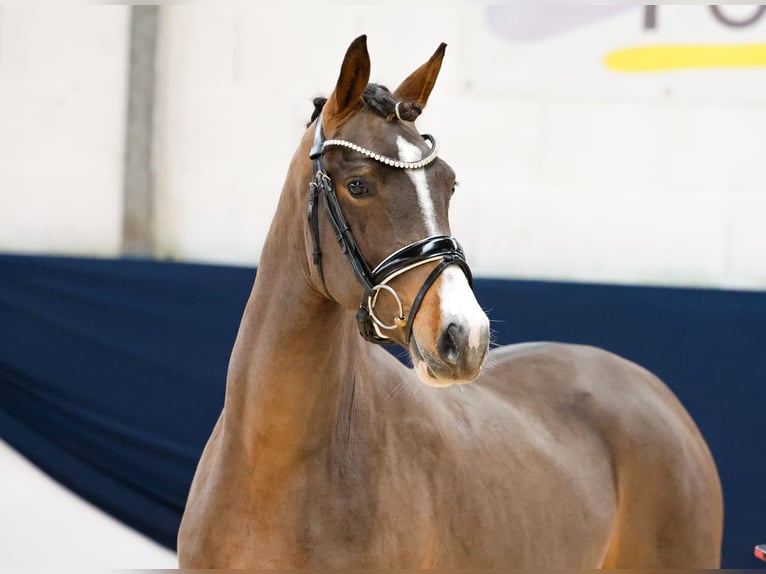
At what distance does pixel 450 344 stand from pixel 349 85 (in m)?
0.61

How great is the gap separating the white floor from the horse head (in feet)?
8.57

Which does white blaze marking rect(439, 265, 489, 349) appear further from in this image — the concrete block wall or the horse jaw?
the concrete block wall

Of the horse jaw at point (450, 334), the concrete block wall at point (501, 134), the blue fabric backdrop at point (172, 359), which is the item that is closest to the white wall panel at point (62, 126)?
the concrete block wall at point (501, 134)

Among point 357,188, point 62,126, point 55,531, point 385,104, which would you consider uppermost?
point 62,126

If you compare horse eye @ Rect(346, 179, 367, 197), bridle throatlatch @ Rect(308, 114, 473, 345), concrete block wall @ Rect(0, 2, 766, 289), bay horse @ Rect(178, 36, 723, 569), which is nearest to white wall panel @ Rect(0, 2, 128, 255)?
concrete block wall @ Rect(0, 2, 766, 289)

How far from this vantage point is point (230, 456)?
206cm

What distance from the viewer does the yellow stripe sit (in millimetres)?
4332

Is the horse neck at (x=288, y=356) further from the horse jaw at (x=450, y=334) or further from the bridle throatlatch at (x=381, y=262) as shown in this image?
the horse jaw at (x=450, y=334)

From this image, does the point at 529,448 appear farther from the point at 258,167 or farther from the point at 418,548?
the point at 258,167

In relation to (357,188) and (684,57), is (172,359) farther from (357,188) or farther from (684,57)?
(684,57)

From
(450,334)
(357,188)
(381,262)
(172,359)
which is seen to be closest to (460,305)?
(450,334)

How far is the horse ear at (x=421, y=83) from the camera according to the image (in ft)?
6.88

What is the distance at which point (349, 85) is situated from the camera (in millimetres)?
1926

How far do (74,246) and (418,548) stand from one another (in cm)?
300
